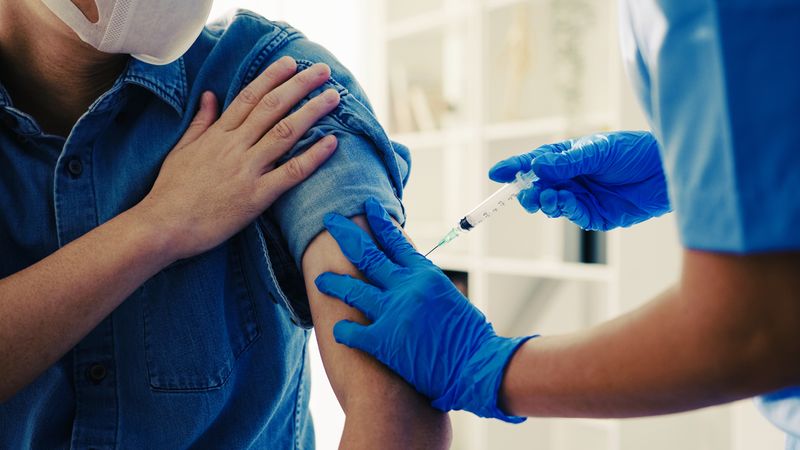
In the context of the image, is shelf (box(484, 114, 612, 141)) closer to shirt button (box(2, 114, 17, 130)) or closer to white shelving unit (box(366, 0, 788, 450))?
white shelving unit (box(366, 0, 788, 450))

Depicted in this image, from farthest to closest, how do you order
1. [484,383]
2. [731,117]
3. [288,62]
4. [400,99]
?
[400,99] → [288,62] → [484,383] → [731,117]

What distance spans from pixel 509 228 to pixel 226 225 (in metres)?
2.20

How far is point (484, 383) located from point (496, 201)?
0.44 metres

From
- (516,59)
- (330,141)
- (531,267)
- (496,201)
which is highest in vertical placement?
(516,59)

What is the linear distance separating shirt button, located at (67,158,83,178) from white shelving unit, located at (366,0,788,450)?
181 centimetres

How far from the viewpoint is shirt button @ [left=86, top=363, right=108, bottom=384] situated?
94 centimetres

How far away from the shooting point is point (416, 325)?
79 centimetres

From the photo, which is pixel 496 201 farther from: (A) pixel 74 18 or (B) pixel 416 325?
(A) pixel 74 18

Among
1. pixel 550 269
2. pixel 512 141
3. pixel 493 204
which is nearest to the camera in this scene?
pixel 493 204

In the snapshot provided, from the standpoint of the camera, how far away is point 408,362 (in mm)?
771

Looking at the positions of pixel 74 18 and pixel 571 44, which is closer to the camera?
pixel 74 18

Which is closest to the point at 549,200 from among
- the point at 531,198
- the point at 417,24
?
the point at 531,198

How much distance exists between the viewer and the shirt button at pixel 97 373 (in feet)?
3.10

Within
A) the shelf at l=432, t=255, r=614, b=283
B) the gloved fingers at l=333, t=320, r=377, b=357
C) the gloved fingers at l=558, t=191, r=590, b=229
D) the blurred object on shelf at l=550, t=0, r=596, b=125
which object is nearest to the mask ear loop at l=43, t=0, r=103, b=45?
the gloved fingers at l=333, t=320, r=377, b=357
